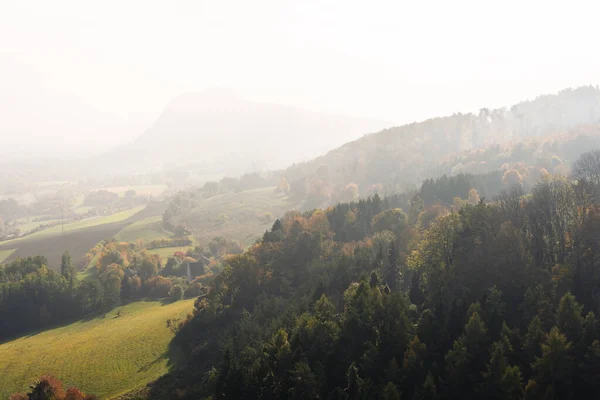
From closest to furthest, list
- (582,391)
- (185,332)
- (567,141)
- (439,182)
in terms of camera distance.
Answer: (582,391)
(185,332)
(439,182)
(567,141)

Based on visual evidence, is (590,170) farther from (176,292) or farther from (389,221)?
(176,292)

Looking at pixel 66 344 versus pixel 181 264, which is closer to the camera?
pixel 66 344

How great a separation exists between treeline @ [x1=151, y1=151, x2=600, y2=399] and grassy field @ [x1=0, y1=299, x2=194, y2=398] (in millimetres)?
6328

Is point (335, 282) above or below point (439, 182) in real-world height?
below

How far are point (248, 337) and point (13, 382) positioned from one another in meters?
43.1

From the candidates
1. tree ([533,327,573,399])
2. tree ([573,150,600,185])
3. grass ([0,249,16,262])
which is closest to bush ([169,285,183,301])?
grass ([0,249,16,262])

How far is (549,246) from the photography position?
209 feet

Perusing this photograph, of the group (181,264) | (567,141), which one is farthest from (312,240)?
(567,141)

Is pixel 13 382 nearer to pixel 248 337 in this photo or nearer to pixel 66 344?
pixel 66 344

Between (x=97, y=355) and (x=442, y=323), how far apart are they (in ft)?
216

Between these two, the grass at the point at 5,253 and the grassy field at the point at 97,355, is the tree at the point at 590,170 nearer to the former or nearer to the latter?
the grassy field at the point at 97,355

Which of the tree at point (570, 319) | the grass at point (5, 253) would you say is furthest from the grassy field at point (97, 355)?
the grass at point (5, 253)

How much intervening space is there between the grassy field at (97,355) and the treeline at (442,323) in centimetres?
633

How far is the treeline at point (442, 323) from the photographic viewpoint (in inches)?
1693
